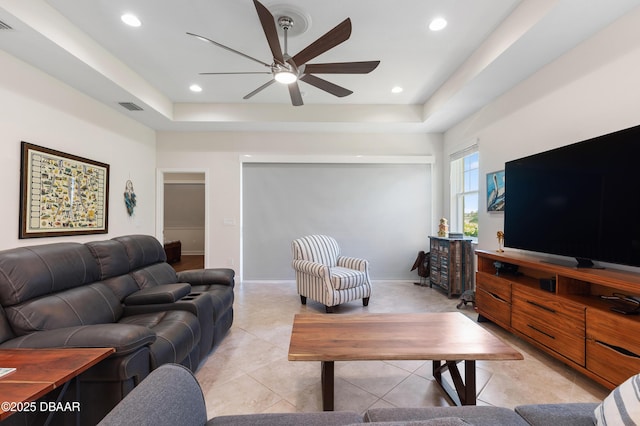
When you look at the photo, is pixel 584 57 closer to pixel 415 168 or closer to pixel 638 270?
pixel 638 270

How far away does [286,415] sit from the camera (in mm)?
1015

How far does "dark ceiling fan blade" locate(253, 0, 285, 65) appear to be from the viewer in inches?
71.7

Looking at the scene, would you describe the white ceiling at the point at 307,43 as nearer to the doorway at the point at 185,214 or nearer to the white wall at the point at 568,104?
the white wall at the point at 568,104

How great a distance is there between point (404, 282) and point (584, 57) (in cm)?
374

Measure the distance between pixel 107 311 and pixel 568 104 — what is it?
4256 mm

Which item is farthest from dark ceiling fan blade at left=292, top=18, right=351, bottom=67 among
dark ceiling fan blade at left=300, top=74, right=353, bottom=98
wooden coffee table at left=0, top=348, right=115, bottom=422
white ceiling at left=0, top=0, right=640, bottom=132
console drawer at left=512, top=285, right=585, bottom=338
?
console drawer at left=512, top=285, right=585, bottom=338

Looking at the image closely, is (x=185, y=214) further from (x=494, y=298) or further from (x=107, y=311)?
(x=494, y=298)

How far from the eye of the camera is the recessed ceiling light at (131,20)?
2.48 meters

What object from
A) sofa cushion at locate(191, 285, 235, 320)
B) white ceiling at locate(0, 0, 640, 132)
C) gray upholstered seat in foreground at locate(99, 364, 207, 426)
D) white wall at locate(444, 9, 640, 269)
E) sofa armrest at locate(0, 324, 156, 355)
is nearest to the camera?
gray upholstered seat in foreground at locate(99, 364, 207, 426)

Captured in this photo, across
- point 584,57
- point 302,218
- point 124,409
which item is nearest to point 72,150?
point 302,218

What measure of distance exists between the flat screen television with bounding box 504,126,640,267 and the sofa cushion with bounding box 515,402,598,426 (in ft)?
4.62

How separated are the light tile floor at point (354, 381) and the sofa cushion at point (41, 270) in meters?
1.14

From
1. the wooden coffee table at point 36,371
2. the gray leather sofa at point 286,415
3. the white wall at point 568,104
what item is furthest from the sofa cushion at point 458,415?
the white wall at point 568,104

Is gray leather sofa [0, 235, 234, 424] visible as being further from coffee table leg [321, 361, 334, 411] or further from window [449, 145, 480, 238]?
window [449, 145, 480, 238]
